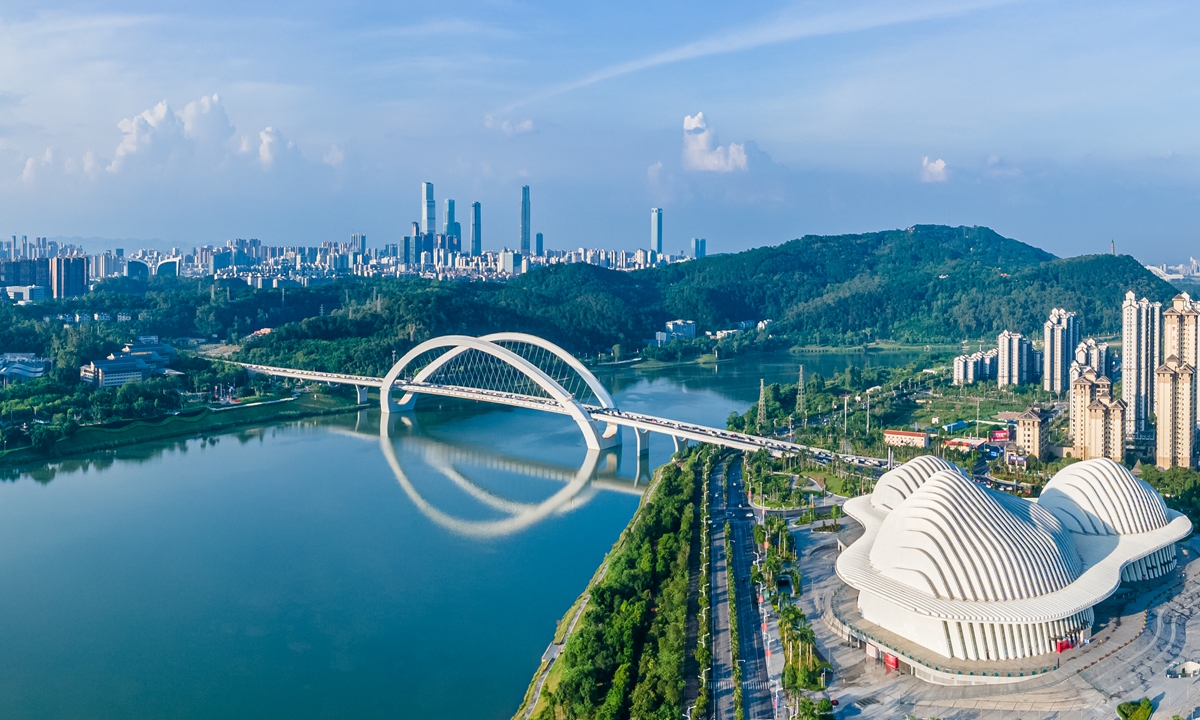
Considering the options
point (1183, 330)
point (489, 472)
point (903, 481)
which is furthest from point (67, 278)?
point (1183, 330)

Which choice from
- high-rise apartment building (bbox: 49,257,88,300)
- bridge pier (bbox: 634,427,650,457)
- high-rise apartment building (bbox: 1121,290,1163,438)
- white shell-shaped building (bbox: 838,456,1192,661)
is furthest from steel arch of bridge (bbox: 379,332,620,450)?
high-rise apartment building (bbox: 49,257,88,300)

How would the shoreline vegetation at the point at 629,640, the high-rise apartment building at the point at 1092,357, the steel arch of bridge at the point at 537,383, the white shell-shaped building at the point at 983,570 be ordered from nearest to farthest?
the shoreline vegetation at the point at 629,640, the white shell-shaped building at the point at 983,570, the steel arch of bridge at the point at 537,383, the high-rise apartment building at the point at 1092,357

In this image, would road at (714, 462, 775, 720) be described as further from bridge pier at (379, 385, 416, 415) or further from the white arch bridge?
bridge pier at (379, 385, 416, 415)

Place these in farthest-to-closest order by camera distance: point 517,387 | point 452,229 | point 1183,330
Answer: point 452,229 < point 517,387 < point 1183,330

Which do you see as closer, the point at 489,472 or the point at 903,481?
the point at 903,481

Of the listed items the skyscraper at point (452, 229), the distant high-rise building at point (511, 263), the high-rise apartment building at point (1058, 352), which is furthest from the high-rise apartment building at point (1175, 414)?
the skyscraper at point (452, 229)

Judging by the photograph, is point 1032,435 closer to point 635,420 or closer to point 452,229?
point 635,420

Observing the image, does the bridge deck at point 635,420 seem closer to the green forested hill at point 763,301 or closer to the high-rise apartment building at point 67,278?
the green forested hill at point 763,301
